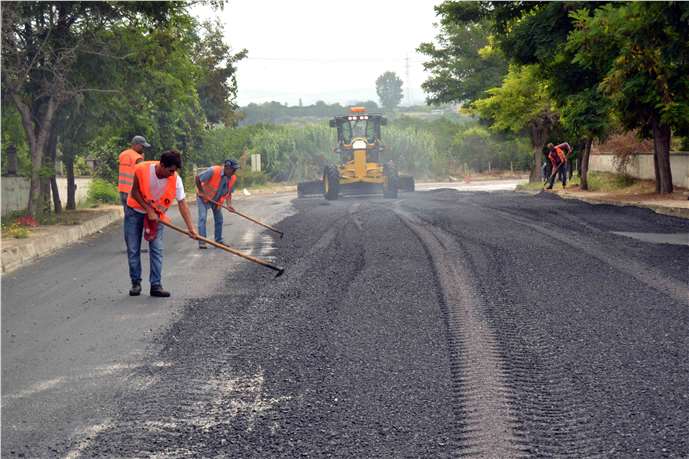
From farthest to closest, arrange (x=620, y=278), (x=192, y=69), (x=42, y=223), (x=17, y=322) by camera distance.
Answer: (x=192, y=69), (x=42, y=223), (x=620, y=278), (x=17, y=322)

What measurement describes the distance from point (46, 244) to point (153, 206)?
633 cm

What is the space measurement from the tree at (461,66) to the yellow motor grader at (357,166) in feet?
50.9

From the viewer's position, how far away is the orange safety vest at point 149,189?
31.3 feet

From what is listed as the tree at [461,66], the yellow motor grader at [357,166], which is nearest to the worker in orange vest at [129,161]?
the yellow motor grader at [357,166]

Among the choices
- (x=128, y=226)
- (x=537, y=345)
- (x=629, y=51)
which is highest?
(x=629, y=51)

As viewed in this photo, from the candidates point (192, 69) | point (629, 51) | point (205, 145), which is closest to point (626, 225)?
point (629, 51)

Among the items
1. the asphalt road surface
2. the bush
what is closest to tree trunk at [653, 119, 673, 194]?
the asphalt road surface

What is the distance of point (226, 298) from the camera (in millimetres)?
9492

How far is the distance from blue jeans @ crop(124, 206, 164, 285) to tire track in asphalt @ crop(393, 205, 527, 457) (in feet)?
10.6

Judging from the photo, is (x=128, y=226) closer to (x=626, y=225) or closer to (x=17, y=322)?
(x=17, y=322)

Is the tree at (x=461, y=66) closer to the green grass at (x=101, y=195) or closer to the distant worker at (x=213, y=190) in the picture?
the green grass at (x=101, y=195)

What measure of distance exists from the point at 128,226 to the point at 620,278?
569cm

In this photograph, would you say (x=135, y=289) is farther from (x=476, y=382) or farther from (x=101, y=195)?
(x=101, y=195)

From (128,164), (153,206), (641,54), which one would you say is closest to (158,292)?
(153,206)
